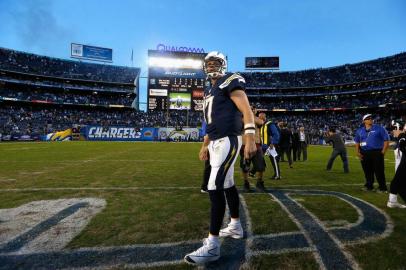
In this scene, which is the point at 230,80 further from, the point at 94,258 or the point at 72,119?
the point at 72,119

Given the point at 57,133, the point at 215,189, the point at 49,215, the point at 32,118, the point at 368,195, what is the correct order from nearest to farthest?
the point at 215,189
the point at 49,215
the point at 368,195
the point at 57,133
the point at 32,118

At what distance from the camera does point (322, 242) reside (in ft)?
11.4

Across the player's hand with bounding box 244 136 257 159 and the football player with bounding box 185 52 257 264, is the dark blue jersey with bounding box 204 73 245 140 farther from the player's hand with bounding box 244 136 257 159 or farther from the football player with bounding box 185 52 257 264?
the player's hand with bounding box 244 136 257 159

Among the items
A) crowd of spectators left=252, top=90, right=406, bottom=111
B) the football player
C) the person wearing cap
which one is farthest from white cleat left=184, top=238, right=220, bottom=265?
crowd of spectators left=252, top=90, right=406, bottom=111

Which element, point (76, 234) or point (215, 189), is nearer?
point (215, 189)

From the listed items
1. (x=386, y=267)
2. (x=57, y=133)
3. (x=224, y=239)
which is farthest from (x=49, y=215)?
(x=57, y=133)

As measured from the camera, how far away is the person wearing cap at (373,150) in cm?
700

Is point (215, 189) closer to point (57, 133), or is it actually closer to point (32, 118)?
point (57, 133)

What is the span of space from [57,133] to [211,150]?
5308 cm

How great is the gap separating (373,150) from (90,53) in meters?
72.9

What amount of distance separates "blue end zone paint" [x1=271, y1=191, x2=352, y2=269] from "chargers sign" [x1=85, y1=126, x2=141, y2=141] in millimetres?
52905

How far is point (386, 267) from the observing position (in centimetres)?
287

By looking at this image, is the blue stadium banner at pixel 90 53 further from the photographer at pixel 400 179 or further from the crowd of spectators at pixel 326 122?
the photographer at pixel 400 179

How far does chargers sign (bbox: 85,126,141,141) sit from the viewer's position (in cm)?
5428
